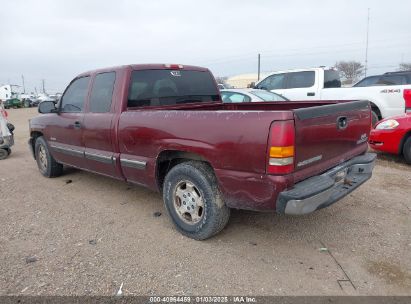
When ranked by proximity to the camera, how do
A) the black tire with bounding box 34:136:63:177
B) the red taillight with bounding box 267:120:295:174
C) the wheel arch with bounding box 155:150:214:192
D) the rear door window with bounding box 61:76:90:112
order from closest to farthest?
1. the red taillight with bounding box 267:120:295:174
2. the wheel arch with bounding box 155:150:214:192
3. the rear door window with bounding box 61:76:90:112
4. the black tire with bounding box 34:136:63:177

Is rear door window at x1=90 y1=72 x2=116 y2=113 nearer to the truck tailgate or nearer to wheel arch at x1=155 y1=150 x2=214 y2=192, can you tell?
wheel arch at x1=155 y1=150 x2=214 y2=192

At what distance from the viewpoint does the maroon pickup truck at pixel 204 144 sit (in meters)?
2.64

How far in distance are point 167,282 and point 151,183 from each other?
1251 millimetres

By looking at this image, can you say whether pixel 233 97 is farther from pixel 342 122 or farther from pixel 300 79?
pixel 342 122

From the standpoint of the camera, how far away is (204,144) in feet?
9.86

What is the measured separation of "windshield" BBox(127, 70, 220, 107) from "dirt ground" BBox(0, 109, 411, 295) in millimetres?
1394

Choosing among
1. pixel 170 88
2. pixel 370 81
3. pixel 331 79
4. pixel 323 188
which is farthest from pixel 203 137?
pixel 370 81

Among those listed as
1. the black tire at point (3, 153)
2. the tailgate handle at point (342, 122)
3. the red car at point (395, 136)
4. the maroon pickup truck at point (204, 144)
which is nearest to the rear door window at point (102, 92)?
the maroon pickup truck at point (204, 144)

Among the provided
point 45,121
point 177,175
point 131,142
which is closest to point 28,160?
point 45,121

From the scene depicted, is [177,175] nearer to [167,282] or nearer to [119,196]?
[167,282]

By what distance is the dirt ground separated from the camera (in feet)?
8.84

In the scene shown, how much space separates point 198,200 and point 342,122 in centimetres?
158

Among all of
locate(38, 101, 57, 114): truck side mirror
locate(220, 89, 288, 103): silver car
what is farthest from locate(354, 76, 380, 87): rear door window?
locate(38, 101, 57, 114): truck side mirror

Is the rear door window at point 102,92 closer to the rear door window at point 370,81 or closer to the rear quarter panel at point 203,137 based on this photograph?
the rear quarter panel at point 203,137
